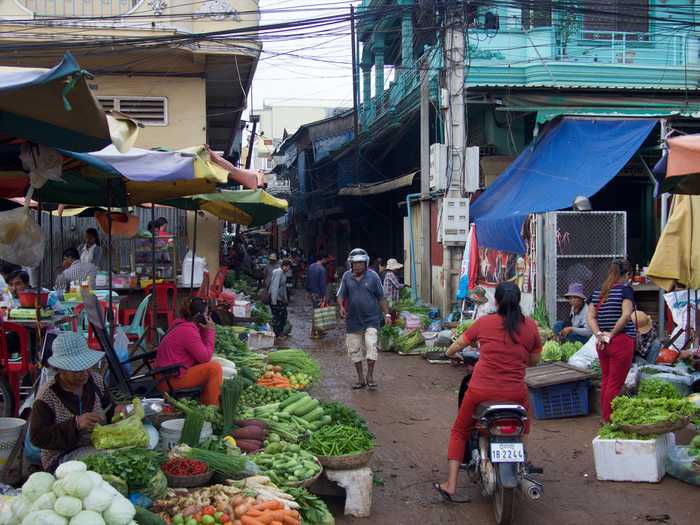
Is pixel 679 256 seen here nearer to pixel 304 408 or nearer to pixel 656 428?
pixel 656 428

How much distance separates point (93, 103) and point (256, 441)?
10.3ft

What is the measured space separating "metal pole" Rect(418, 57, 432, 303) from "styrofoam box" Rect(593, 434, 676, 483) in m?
11.2

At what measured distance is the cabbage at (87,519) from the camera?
3.46 m

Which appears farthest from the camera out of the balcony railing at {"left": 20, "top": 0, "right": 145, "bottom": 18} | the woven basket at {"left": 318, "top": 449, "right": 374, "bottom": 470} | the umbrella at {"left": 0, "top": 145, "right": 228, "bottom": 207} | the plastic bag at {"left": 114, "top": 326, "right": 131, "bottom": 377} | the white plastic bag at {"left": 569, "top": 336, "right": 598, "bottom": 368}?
the balcony railing at {"left": 20, "top": 0, "right": 145, "bottom": 18}

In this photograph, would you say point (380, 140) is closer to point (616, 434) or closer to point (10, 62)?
point (10, 62)

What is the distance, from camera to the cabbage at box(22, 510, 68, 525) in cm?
342

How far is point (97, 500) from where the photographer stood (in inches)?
141

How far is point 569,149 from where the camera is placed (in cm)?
1366

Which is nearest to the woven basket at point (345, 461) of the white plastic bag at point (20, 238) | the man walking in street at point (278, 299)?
the white plastic bag at point (20, 238)

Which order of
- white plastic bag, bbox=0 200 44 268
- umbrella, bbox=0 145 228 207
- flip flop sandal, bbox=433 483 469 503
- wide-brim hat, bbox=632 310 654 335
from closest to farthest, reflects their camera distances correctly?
white plastic bag, bbox=0 200 44 268
flip flop sandal, bbox=433 483 469 503
umbrella, bbox=0 145 228 207
wide-brim hat, bbox=632 310 654 335

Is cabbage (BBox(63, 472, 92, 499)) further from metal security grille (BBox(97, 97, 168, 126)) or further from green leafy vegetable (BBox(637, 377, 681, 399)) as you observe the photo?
metal security grille (BBox(97, 97, 168, 126))

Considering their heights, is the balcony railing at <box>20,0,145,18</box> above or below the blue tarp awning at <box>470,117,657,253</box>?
above

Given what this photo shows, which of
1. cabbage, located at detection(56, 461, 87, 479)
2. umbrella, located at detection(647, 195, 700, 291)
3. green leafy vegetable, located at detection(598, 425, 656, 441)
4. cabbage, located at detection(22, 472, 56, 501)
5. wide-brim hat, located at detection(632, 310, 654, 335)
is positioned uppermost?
umbrella, located at detection(647, 195, 700, 291)

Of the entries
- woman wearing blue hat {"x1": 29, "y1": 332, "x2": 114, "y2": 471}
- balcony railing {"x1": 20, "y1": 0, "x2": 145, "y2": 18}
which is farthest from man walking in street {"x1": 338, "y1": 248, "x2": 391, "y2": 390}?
balcony railing {"x1": 20, "y1": 0, "x2": 145, "y2": 18}
